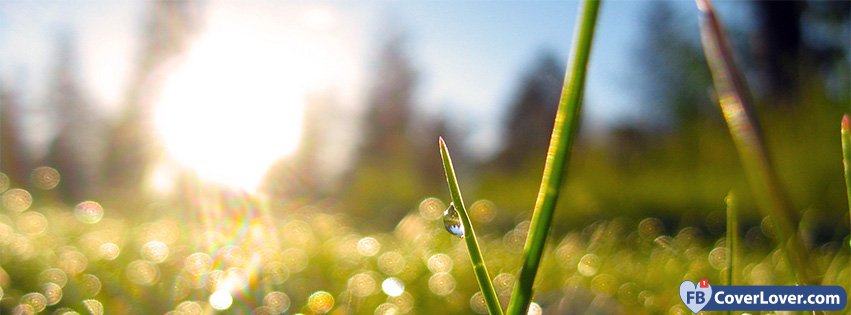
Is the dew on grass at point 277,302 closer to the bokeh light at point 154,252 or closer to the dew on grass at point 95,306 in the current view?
the dew on grass at point 95,306

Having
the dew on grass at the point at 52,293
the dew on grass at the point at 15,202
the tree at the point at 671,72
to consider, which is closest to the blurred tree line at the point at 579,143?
the tree at the point at 671,72

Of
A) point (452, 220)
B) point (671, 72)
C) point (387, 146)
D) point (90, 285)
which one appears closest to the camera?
point (452, 220)

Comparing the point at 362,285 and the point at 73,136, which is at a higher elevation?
the point at 73,136

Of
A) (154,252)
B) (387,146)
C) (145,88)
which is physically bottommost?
(154,252)

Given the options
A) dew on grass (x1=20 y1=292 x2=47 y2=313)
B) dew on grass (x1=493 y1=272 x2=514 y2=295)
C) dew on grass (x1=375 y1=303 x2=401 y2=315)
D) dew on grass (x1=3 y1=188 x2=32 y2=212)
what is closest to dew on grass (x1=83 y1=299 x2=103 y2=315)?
dew on grass (x1=20 y1=292 x2=47 y2=313)

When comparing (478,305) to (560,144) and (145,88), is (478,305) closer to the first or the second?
(560,144)

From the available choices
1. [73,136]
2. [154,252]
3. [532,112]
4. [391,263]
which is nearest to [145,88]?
[73,136]

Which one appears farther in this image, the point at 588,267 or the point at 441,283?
the point at 588,267

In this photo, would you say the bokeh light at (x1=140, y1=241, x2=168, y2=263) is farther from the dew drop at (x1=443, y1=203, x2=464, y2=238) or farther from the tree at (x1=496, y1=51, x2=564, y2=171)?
the tree at (x1=496, y1=51, x2=564, y2=171)

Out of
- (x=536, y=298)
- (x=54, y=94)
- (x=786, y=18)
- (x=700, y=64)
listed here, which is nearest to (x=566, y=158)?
(x=536, y=298)
